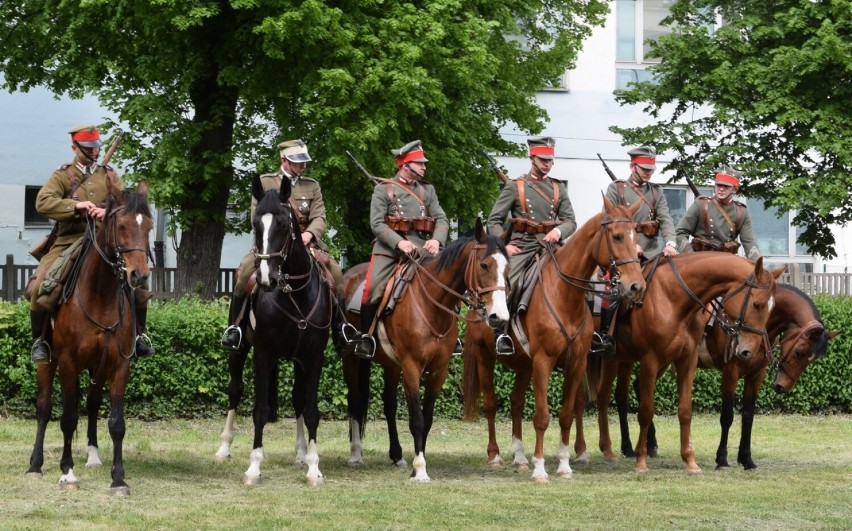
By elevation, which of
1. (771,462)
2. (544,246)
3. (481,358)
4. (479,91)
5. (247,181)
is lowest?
(771,462)

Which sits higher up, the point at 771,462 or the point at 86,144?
the point at 86,144

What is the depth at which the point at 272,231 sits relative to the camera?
13.2 metres

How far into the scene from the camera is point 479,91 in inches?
1087

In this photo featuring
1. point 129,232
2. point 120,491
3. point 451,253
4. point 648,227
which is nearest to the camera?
point 129,232

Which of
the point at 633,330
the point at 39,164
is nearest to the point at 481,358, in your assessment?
the point at 633,330

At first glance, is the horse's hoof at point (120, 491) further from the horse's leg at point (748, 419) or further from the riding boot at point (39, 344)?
the horse's leg at point (748, 419)

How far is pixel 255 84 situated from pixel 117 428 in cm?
1346

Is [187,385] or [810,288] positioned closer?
[187,385]

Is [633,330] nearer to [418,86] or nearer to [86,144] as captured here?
[86,144]

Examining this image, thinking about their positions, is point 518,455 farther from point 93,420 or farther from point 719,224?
point 93,420

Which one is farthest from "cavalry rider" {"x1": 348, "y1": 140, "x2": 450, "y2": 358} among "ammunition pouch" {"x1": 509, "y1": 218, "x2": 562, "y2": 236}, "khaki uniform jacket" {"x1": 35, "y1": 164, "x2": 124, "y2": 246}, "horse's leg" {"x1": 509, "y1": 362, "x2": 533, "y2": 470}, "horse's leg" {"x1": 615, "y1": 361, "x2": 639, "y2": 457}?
"horse's leg" {"x1": 615, "y1": 361, "x2": 639, "y2": 457}

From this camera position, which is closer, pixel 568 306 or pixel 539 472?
pixel 539 472

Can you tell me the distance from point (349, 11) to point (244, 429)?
893cm

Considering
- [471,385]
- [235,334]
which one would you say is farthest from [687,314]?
[235,334]
